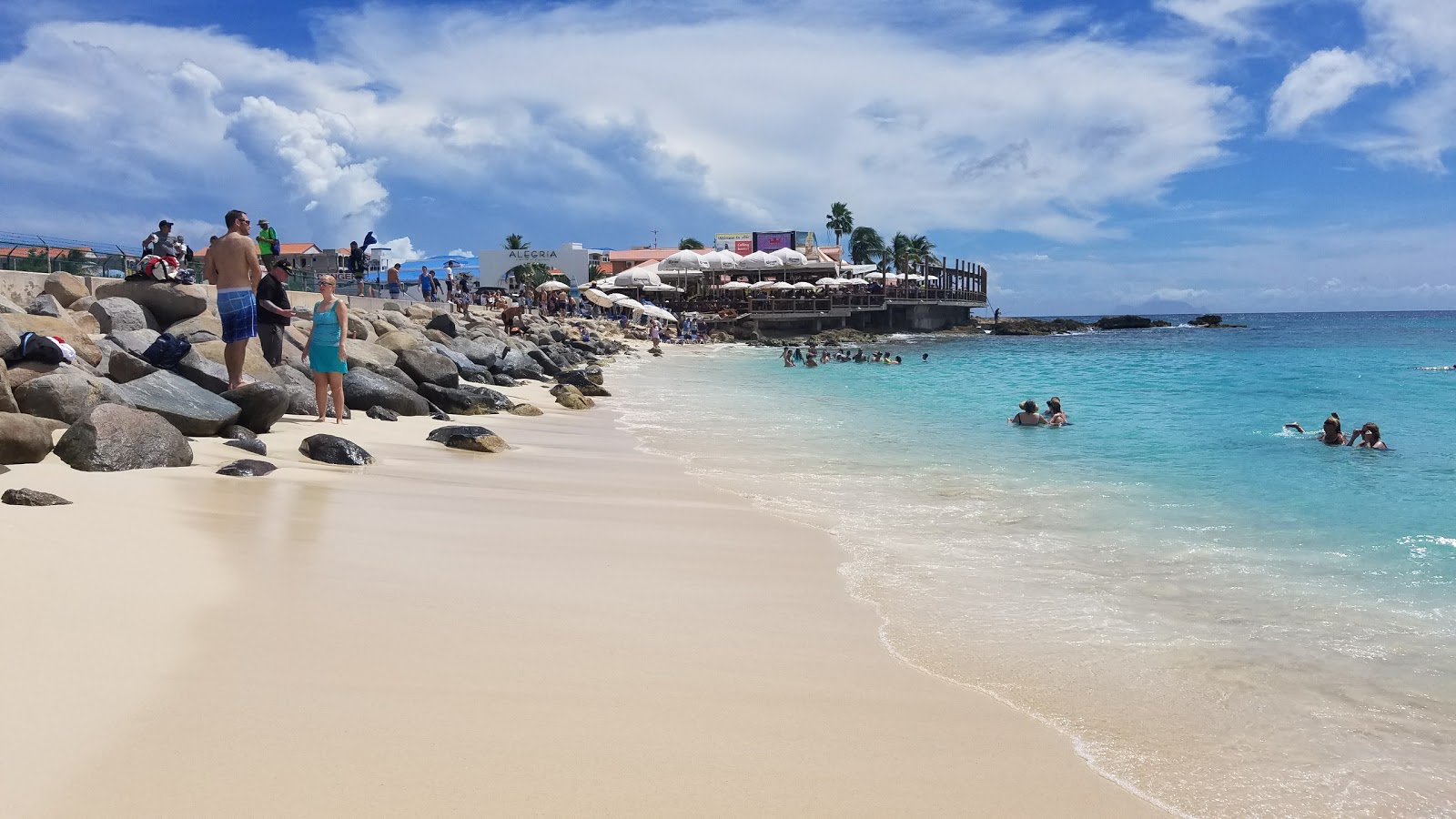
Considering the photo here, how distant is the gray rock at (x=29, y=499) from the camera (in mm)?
4160

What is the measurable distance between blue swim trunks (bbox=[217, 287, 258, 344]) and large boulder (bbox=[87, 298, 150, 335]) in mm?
3549

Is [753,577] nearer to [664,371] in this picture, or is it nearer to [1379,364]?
[664,371]

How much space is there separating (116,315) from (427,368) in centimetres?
337

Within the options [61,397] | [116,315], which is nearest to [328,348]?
[61,397]

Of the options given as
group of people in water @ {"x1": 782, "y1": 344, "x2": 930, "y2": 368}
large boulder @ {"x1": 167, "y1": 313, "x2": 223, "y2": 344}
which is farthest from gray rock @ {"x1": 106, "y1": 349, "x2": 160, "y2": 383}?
group of people in water @ {"x1": 782, "y1": 344, "x2": 930, "y2": 368}

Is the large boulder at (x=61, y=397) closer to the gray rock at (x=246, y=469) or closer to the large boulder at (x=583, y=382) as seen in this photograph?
the gray rock at (x=246, y=469)

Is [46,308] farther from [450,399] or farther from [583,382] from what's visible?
[583,382]

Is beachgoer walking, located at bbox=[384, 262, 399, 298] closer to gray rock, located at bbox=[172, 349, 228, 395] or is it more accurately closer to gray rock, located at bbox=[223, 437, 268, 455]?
gray rock, located at bbox=[172, 349, 228, 395]

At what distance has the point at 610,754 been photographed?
2.55 m

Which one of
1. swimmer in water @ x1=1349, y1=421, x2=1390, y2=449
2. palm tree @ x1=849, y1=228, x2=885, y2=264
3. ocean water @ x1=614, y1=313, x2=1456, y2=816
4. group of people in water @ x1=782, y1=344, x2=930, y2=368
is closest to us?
ocean water @ x1=614, y1=313, x2=1456, y2=816

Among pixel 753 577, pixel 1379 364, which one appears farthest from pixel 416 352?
pixel 1379 364

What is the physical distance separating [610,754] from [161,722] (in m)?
1.12

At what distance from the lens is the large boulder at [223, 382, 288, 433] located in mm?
7270

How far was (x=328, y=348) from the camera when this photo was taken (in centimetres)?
840
